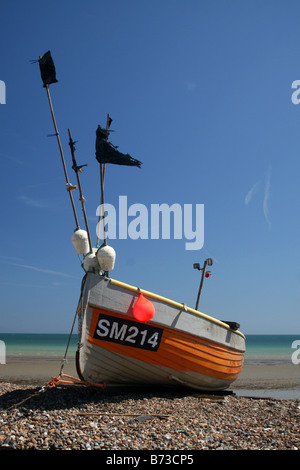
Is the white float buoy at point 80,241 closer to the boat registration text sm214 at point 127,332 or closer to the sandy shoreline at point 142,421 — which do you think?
the boat registration text sm214 at point 127,332

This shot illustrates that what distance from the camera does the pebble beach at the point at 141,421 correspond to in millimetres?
5445

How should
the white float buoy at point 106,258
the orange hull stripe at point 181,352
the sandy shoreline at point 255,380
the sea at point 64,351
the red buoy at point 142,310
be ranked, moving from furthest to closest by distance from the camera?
the sea at point 64,351 < the sandy shoreline at point 255,380 < the white float buoy at point 106,258 < the orange hull stripe at point 181,352 < the red buoy at point 142,310

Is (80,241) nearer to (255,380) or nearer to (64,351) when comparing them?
(255,380)

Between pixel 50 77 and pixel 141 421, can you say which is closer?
pixel 141 421

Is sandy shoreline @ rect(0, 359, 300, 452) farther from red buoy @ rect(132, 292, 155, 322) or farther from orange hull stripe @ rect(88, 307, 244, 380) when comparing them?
red buoy @ rect(132, 292, 155, 322)

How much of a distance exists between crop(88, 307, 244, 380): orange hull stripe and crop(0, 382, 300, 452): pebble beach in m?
0.74

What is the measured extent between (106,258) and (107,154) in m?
2.44

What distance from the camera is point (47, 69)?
882 cm

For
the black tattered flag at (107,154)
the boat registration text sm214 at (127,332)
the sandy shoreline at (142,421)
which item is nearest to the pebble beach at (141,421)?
the sandy shoreline at (142,421)

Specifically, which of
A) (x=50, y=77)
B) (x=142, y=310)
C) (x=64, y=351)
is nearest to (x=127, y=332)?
(x=142, y=310)

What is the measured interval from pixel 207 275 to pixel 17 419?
687 cm

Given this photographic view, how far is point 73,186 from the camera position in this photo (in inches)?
341
